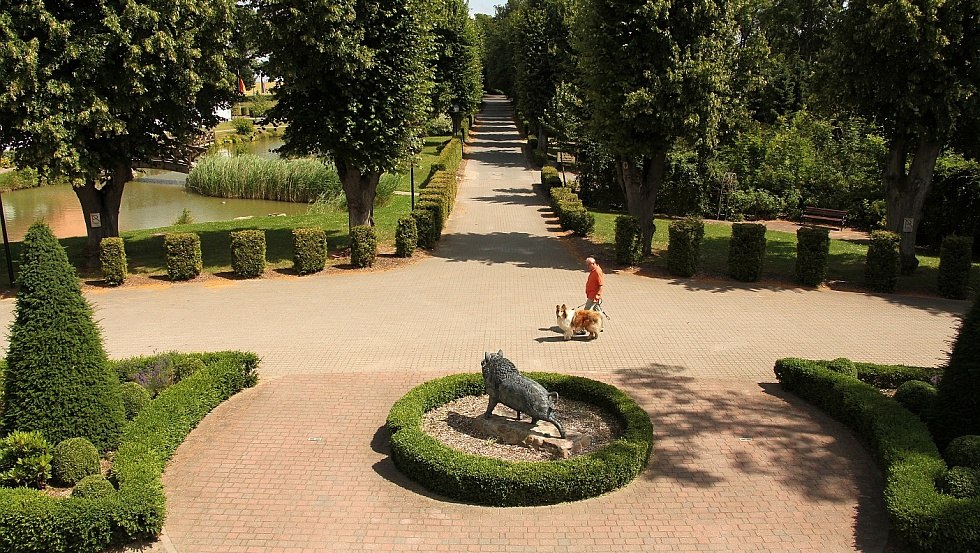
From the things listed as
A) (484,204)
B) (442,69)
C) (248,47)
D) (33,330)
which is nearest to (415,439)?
(33,330)

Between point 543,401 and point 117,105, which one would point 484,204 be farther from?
point 543,401

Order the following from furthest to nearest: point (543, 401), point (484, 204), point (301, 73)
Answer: point (484, 204) < point (301, 73) < point (543, 401)

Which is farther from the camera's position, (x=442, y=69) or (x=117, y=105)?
(x=442, y=69)

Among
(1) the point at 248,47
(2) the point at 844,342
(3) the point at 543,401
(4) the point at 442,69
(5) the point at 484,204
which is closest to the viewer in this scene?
(3) the point at 543,401

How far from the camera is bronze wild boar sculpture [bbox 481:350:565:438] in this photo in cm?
864

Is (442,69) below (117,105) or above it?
above

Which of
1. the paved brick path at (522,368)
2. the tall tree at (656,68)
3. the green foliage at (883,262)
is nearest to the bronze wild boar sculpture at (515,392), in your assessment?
the paved brick path at (522,368)

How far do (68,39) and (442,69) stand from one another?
3334 cm

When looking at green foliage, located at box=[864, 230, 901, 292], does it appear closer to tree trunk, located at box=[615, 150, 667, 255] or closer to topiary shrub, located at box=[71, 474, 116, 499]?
tree trunk, located at box=[615, 150, 667, 255]

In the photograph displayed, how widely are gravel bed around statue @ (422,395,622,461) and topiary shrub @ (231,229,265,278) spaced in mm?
9444

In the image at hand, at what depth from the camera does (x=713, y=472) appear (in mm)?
8484

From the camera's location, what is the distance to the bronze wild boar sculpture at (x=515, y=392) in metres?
8.64

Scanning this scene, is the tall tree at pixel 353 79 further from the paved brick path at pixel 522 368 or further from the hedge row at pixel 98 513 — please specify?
the hedge row at pixel 98 513

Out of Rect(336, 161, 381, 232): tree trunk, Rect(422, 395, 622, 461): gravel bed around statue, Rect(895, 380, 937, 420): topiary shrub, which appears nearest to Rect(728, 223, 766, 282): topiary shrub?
Rect(895, 380, 937, 420): topiary shrub
